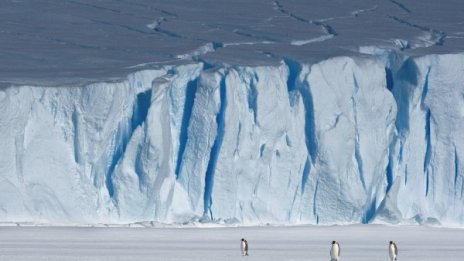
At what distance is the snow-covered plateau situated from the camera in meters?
22.2

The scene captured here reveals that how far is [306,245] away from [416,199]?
3459 mm

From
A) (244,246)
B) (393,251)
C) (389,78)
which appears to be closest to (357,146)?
Result: (389,78)

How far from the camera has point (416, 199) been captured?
78.8 ft

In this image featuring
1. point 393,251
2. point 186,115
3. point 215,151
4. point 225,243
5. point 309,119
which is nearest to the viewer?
point 393,251

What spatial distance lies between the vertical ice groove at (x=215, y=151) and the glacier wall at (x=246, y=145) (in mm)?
23

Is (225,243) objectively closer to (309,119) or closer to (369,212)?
(309,119)

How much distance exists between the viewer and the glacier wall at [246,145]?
2212cm

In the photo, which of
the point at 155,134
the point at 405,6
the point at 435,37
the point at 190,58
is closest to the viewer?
the point at 155,134

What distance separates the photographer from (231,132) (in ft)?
76.3

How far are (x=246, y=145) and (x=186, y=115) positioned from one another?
3.80 feet

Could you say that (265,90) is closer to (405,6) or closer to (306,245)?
(306,245)

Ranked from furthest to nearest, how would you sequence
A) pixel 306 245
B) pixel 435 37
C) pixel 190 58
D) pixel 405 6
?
pixel 405 6 < pixel 435 37 < pixel 190 58 < pixel 306 245

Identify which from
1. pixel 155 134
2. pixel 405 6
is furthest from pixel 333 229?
pixel 405 6

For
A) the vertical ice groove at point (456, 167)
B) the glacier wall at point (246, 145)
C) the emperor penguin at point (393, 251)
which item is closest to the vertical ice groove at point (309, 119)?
the glacier wall at point (246, 145)
